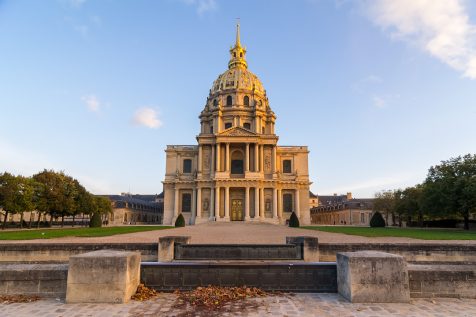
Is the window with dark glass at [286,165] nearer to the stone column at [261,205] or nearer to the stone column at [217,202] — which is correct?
the stone column at [261,205]

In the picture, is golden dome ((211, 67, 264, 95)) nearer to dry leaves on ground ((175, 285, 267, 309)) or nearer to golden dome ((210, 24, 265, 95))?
golden dome ((210, 24, 265, 95))

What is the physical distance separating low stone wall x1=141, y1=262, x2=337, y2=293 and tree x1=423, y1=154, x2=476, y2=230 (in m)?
33.6

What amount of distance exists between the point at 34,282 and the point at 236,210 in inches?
2183

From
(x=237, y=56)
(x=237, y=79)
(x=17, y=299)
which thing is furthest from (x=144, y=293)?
(x=237, y=56)

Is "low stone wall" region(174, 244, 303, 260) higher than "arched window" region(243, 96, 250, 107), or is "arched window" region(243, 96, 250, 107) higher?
"arched window" region(243, 96, 250, 107)

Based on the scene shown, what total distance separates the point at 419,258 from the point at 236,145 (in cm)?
5157

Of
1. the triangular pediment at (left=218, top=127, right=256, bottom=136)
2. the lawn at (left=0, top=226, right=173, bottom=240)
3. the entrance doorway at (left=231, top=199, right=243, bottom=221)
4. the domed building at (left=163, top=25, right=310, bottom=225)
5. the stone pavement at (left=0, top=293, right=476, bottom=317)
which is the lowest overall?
the stone pavement at (left=0, top=293, right=476, bottom=317)

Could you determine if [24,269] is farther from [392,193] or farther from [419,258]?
[392,193]

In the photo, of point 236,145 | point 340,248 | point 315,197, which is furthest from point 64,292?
point 315,197

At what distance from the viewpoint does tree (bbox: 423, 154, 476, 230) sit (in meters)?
36.2

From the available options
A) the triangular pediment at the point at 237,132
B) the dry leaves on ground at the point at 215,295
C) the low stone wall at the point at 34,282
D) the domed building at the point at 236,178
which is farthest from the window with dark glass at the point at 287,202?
the low stone wall at the point at 34,282

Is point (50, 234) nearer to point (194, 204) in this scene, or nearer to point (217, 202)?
point (217, 202)

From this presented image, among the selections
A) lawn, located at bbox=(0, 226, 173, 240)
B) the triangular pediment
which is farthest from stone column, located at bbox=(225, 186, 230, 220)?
lawn, located at bbox=(0, 226, 173, 240)

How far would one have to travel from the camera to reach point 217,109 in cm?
7119
